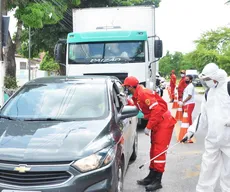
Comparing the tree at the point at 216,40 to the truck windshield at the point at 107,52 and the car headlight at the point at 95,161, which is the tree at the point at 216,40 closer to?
the truck windshield at the point at 107,52

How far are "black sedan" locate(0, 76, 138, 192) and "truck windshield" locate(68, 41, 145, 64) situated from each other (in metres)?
4.80

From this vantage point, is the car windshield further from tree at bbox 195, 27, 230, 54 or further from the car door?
tree at bbox 195, 27, 230, 54

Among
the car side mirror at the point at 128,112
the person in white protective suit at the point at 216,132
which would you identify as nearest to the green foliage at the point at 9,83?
the car side mirror at the point at 128,112

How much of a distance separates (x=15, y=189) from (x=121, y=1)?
77.5 ft

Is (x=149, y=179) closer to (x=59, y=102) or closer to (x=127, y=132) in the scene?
(x=127, y=132)

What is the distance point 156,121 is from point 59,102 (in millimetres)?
1415

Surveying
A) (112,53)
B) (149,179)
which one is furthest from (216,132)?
(112,53)

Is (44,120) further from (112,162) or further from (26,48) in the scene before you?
(26,48)

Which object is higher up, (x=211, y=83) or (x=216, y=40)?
(x=216, y=40)

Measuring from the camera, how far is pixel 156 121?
16.4ft

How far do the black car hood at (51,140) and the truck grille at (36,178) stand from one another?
13 cm

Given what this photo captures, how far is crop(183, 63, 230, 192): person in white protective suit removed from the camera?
4266mm

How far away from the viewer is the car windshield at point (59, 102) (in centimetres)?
446

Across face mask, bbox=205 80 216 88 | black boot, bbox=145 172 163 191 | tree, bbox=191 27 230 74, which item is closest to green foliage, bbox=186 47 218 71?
tree, bbox=191 27 230 74
